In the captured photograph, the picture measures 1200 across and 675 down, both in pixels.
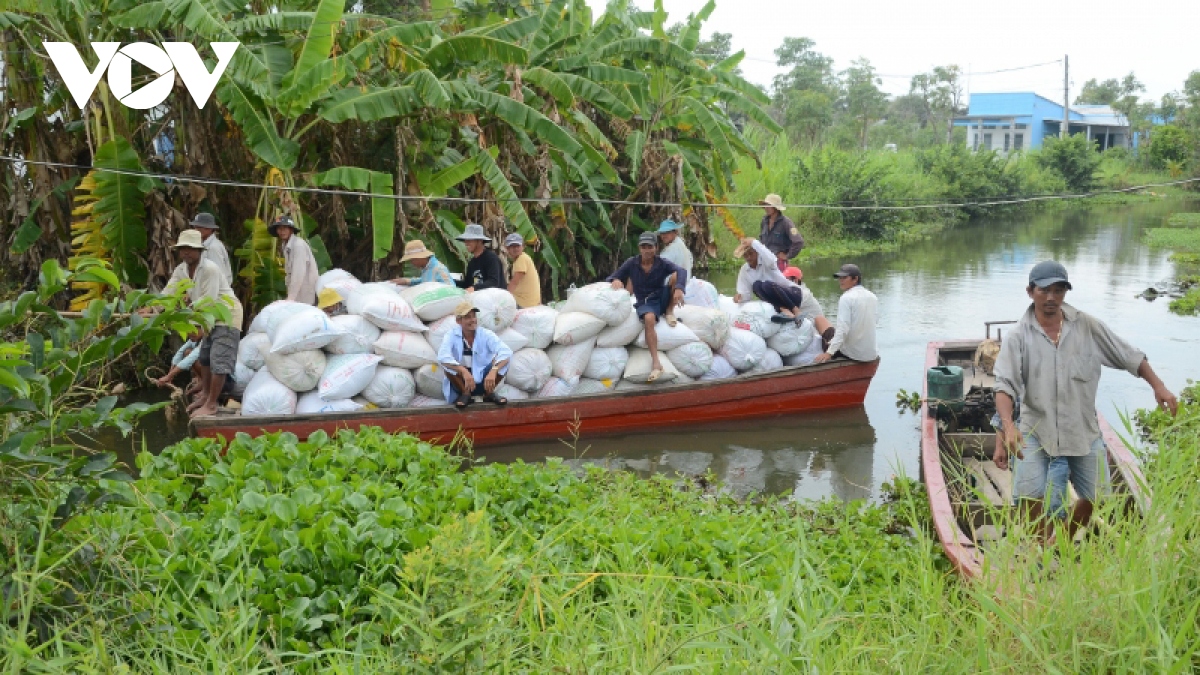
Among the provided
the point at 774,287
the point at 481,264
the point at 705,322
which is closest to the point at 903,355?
the point at 774,287

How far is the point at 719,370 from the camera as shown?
9039 mm

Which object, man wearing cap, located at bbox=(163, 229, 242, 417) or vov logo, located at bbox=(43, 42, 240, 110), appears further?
vov logo, located at bbox=(43, 42, 240, 110)

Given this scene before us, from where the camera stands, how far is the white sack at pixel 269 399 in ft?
24.6

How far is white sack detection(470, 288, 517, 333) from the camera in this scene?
7.90 metres

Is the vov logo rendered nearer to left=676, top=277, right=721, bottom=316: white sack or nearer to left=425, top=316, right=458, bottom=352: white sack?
left=425, top=316, right=458, bottom=352: white sack

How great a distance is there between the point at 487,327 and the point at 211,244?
2.30 metres

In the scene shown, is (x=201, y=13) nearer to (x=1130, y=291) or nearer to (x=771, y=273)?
(x=771, y=273)

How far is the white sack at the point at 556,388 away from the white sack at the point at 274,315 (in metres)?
1.94

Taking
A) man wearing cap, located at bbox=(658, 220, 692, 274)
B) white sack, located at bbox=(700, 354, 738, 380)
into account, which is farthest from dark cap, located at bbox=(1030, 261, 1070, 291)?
man wearing cap, located at bbox=(658, 220, 692, 274)

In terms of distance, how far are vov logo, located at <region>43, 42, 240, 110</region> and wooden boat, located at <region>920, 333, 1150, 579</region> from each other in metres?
6.39

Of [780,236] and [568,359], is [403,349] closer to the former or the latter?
[568,359]

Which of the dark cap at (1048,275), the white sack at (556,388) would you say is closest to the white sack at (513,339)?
the white sack at (556,388)

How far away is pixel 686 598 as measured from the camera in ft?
13.5

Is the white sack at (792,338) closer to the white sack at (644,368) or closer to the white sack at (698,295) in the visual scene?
the white sack at (698,295)
